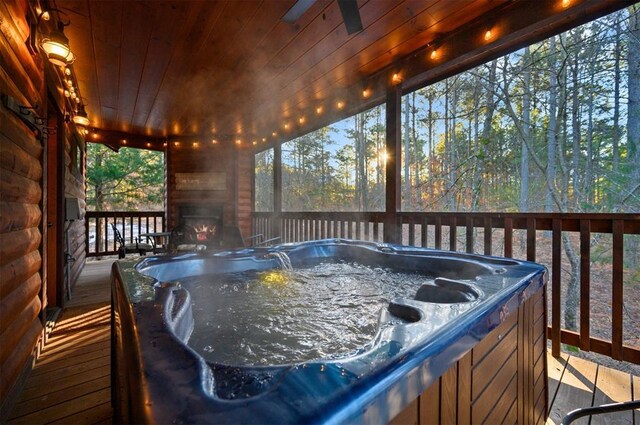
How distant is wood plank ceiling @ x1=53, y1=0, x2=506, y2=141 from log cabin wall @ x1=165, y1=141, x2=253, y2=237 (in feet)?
5.56

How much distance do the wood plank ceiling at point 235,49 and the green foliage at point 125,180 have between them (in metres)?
6.45

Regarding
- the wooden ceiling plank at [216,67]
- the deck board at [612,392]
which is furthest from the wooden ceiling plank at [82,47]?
the deck board at [612,392]

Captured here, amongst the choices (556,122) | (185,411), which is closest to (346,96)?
(185,411)

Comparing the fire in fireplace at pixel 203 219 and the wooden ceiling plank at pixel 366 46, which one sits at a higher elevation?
the wooden ceiling plank at pixel 366 46

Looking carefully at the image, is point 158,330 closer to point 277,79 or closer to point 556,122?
point 277,79

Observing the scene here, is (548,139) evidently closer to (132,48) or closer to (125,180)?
(132,48)

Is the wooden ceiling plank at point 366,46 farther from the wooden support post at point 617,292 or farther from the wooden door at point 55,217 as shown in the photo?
the wooden door at point 55,217

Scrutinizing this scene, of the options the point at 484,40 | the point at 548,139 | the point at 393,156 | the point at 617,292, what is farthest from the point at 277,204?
the point at 548,139

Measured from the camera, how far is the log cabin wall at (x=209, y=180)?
19.7ft

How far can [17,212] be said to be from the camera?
161cm

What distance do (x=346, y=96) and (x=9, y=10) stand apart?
2926 mm

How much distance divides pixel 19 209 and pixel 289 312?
1.66m

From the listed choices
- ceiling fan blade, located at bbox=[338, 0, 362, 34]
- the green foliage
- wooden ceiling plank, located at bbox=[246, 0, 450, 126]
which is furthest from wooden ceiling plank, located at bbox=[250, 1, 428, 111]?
the green foliage

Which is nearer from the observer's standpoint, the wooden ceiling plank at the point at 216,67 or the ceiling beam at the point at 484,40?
the ceiling beam at the point at 484,40
